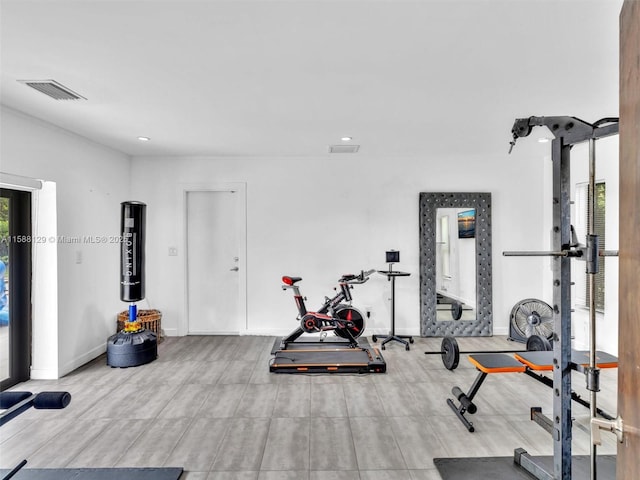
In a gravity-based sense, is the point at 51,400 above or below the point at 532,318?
above

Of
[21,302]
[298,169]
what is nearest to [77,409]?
[21,302]

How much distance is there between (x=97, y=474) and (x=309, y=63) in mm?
2845

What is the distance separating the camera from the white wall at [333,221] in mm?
5355

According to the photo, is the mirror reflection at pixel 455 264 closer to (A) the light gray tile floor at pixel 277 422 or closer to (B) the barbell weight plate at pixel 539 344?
(A) the light gray tile floor at pixel 277 422

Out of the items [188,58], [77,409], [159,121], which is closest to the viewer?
[188,58]

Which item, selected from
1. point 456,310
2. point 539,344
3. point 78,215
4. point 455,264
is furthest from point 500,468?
point 78,215

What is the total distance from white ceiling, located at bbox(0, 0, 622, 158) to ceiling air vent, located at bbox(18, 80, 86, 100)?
0.30 feet

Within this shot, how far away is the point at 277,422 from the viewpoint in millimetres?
2869

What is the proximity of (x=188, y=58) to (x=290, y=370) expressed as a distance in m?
2.98

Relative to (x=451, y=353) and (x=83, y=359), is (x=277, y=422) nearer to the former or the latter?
(x=451, y=353)

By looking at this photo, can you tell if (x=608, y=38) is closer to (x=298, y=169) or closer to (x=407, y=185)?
(x=407, y=185)

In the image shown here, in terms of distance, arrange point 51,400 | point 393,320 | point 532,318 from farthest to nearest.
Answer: point 393,320, point 532,318, point 51,400

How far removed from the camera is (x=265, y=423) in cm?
286

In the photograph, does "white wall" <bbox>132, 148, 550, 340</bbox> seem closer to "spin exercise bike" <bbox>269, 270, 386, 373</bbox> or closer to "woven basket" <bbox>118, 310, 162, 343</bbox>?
"woven basket" <bbox>118, 310, 162, 343</bbox>
